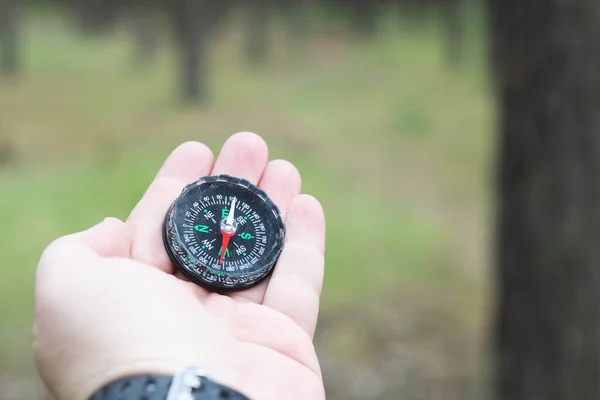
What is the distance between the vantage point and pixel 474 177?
4.03m

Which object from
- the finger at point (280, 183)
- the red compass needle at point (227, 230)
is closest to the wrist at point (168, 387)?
the red compass needle at point (227, 230)

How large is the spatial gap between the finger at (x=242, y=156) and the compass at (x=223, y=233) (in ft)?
0.17

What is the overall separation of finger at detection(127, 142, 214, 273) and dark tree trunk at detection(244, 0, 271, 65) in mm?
2982

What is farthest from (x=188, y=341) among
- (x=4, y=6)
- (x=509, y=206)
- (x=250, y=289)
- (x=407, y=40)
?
(x=407, y=40)

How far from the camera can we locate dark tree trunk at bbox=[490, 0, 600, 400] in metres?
2.01

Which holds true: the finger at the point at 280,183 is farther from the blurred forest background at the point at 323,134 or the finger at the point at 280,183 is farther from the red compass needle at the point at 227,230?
the blurred forest background at the point at 323,134

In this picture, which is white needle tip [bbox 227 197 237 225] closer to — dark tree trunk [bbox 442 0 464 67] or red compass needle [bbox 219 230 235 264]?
red compass needle [bbox 219 230 235 264]

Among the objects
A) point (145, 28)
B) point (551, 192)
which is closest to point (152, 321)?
point (551, 192)

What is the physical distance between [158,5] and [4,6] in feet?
3.07

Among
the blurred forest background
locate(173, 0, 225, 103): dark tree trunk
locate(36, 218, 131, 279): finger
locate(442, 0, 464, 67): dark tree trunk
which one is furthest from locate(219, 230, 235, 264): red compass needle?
locate(442, 0, 464, 67): dark tree trunk

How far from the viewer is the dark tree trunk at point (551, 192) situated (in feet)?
6.60

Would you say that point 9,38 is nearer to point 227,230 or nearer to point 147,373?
point 227,230

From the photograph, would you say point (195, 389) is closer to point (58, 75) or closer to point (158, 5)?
point (58, 75)

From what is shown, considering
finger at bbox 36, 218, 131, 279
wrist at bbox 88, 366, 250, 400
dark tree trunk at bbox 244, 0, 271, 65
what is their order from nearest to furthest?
wrist at bbox 88, 366, 250, 400 < finger at bbox 36, 218, 131, 279 < dark tree trunk at bbox 244, 0, 271, 65
